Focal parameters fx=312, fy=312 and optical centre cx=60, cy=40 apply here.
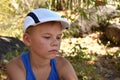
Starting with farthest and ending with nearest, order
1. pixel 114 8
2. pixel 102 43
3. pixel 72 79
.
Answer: pixel 114 8 → pixel 102 43 → pixel 72 79

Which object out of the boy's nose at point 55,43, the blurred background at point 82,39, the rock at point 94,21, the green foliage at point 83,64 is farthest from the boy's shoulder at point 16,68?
the rock at point 94,21

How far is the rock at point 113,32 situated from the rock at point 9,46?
257cm

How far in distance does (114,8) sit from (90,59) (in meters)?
2.41

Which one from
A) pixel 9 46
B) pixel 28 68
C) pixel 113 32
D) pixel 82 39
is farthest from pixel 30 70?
pixel 82 39

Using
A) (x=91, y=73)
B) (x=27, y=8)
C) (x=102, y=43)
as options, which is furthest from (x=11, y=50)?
(x=102, y=43)

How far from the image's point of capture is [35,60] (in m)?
2.07

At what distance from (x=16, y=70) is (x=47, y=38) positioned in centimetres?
33

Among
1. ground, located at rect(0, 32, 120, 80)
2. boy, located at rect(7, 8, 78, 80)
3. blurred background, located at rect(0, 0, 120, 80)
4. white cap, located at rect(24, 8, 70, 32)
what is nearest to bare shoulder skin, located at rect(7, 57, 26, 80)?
boy, located at rect(7, 8, 78, 80)

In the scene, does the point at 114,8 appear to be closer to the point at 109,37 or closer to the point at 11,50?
the point at 109,37

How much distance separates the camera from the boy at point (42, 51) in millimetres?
1877

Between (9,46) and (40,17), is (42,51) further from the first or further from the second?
(9,46)

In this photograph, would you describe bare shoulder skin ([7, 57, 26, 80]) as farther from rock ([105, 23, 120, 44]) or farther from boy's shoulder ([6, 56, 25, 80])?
rock ([105, 23, 120, 44])

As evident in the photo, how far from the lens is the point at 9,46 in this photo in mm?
5133

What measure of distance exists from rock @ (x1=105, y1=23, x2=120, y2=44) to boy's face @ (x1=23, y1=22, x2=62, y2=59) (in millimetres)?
5298
